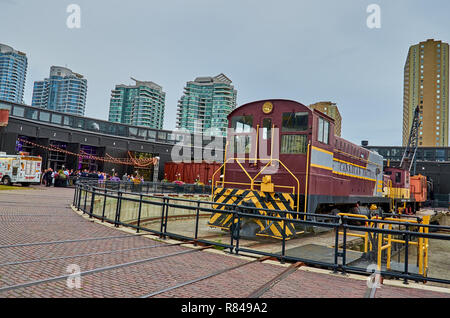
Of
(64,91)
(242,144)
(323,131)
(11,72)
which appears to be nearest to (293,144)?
(323,131)

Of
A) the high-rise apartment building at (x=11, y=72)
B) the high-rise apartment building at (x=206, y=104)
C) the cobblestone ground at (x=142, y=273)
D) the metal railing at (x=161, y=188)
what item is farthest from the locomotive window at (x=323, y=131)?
the high-rise apartment building at (x=11, y=72)

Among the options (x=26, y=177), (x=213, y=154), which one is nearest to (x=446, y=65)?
(x=213, y=154)

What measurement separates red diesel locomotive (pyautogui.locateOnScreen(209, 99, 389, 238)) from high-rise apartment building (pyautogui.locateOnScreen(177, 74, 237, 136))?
105 metres

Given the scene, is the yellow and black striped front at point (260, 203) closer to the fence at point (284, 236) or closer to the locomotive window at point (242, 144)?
the fence at point (284, 236)

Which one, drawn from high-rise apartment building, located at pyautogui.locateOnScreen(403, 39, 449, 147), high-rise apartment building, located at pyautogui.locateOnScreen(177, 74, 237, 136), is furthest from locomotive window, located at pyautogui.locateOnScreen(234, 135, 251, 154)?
high-rise apartment building, located at pyautogui.locateOnScreen(403, 39, 449, 147)

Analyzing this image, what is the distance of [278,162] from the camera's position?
33.2 feet

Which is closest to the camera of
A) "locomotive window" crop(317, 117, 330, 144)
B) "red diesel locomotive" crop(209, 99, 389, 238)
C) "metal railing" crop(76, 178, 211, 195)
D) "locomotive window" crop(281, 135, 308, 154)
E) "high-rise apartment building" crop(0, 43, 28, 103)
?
"red diesel locomotive" crop(209, 99, 389, 238)

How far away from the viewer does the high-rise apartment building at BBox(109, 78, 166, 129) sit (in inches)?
4911

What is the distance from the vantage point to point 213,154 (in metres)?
43.2

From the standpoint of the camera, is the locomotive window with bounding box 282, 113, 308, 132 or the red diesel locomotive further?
the locomotive window with bounding box 282, 113, 308, 132

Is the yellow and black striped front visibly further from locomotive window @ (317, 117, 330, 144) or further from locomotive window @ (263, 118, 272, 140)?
locomotive window @ (317, 117, 330, 144)

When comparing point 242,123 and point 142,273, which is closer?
point 142,273

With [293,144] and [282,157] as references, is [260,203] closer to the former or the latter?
[282,157]

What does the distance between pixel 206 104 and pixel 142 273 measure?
117151 mm
